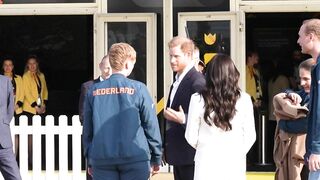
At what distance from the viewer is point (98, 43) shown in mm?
9695

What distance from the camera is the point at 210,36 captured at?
9.53 metres

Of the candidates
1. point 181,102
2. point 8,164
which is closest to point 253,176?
point 8,164

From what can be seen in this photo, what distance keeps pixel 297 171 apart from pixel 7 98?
12.3ft

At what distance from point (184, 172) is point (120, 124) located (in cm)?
83

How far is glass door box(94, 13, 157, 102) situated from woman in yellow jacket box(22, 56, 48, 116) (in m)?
2.13

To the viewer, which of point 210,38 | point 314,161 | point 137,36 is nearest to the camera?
point 314,161

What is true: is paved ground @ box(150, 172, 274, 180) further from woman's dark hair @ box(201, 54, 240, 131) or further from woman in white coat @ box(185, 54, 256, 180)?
woman's dark hair @ box(201, 54, 240, 131)

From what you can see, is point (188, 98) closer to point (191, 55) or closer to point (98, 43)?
point (191, 55)

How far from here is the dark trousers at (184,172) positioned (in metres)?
5.55

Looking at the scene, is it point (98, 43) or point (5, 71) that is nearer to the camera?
point (98, 43)

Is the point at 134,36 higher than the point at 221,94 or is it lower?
higher

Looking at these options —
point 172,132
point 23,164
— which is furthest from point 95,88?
point 23,164

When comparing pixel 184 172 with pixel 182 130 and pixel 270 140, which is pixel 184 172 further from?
pixel 270 140

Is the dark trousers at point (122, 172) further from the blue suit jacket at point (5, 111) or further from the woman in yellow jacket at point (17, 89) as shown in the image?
the woman in yellow jacket at point (17, 89)
